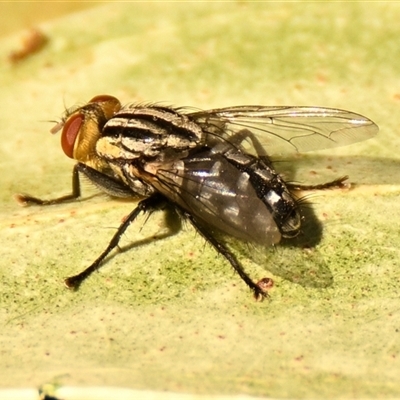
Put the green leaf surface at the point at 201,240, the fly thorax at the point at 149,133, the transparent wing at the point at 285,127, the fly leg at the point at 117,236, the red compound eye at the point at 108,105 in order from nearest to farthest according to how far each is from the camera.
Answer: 1. the green leaf surface at the point at 201,240
2. the fly leg at the point at 117,236
3. the fly thorax at the point at 149,133
4. the transparent wing at the point at 285,127
5. the red compound eye at the point at 108,105

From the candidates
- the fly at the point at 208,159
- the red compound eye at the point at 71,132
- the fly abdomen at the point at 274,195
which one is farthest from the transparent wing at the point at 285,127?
the red compound eye at the point at 71,132

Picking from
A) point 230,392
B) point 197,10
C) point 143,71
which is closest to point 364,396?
point 230,392

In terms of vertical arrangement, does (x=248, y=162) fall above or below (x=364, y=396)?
above

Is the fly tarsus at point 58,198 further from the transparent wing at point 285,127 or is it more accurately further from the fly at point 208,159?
the transparent wing at point 285,127

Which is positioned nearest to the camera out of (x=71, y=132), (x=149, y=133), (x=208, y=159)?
(x=208, y=159)

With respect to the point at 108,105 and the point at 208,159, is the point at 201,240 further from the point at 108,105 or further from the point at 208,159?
the point at 108,105

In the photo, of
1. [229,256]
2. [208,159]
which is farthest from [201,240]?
[208,159]

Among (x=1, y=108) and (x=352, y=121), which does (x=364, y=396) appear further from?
(x=1, y=108)
